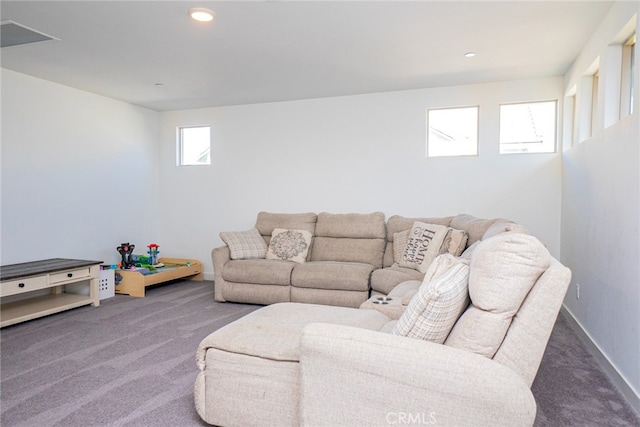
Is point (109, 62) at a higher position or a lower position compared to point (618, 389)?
higher

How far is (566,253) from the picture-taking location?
147 inches

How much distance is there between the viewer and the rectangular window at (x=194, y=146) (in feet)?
18.0

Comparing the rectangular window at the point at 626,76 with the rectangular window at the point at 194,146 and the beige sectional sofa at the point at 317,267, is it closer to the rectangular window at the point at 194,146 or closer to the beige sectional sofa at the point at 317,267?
the beige sectional sofa at the point at 317,267

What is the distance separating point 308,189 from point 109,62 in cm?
249

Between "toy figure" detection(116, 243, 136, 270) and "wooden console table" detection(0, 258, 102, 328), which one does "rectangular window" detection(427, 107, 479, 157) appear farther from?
"wooden console table" detection(0, 258, 102, 328)

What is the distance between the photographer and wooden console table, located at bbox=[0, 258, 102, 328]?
10.9ft

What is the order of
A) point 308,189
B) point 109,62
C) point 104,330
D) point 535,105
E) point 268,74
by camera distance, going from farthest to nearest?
point 308,189 < point 535,105 < point 268,74 < point 109,62 < point 104,330

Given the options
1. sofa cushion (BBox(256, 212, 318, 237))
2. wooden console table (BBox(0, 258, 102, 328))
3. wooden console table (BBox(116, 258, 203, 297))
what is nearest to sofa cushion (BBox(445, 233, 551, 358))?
sofa cushion (BBox(256, 212, 318, 237))

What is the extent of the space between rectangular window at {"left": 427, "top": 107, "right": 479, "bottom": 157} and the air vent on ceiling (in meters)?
3.68

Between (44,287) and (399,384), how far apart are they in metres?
3.57

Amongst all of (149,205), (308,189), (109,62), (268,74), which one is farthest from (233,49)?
(149,205)

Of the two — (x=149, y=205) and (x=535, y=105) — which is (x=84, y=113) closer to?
(x=149, y=205)

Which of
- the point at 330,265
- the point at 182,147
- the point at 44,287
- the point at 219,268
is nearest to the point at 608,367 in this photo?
the point at 330,265

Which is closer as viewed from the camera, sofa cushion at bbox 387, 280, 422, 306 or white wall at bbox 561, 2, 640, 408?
white wall at bbox 561, 2, 640, 408
